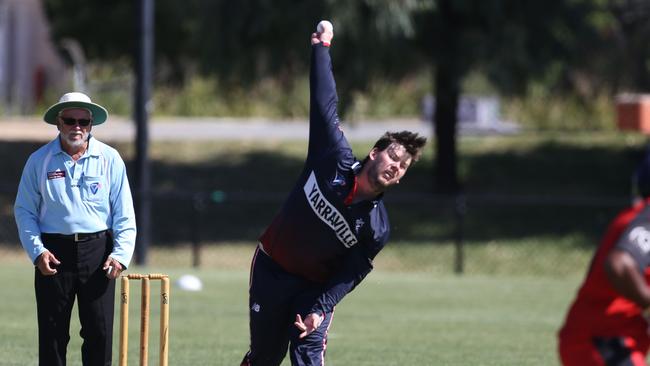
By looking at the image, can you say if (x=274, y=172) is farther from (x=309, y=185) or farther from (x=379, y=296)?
(x=309, y=185)

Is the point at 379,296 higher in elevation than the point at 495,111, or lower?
lower

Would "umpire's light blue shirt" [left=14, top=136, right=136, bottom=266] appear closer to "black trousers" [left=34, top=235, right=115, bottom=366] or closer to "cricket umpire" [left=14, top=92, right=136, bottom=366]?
"cricket umpire" [left=14, top=92, right=136, bottom=366]

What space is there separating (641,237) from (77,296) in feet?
12.7

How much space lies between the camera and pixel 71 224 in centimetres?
782

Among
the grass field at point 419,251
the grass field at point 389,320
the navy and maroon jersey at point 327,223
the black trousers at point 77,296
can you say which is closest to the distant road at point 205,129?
the grass field at point 419,251

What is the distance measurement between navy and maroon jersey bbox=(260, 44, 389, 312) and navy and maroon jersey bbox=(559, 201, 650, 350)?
1743 mm

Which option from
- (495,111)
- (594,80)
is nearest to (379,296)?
(495,111)

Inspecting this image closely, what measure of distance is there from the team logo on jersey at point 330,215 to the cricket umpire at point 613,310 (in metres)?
1.78

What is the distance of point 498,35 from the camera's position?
24000mm

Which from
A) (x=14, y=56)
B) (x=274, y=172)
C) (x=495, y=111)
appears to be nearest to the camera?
(x=274, y=172)

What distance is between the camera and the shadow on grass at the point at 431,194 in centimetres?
2306

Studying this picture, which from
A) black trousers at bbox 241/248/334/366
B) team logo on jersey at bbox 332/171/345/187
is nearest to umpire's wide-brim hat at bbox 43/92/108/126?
black trousers at bbox 241/248/334/366

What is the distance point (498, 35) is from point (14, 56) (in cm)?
2286

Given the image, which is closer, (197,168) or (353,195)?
(353,195)
